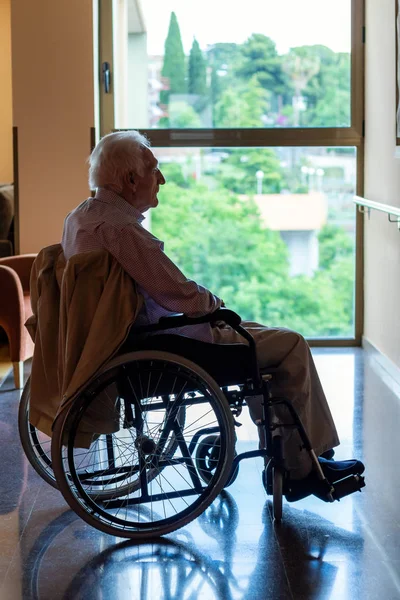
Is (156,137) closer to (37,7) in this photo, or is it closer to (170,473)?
(37,7)

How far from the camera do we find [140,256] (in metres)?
2.46

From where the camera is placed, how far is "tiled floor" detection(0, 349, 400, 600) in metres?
2.24

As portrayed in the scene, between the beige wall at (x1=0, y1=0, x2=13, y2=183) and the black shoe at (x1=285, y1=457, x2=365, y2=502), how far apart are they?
4344mm

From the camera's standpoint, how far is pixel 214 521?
2668mm

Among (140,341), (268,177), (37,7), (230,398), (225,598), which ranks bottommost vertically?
(225,598)

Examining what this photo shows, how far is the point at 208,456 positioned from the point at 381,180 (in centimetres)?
244

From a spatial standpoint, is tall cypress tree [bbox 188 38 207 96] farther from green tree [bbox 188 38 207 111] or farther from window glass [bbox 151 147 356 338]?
window glass [bbox 151 147 356 338]

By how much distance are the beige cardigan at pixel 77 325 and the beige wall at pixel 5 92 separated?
408 cm

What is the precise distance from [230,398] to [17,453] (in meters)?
1.18

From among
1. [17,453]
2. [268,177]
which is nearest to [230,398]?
[17,453]

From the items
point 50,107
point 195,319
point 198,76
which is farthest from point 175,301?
point 198,76

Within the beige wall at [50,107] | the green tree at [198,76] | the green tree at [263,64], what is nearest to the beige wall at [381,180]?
the green tree at [263,64]

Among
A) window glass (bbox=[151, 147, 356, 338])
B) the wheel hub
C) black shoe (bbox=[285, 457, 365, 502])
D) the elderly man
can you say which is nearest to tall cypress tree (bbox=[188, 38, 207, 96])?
window glass (bbox=[151, 147, 356, 338])

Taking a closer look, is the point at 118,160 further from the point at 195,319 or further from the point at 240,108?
the point at 240,108
